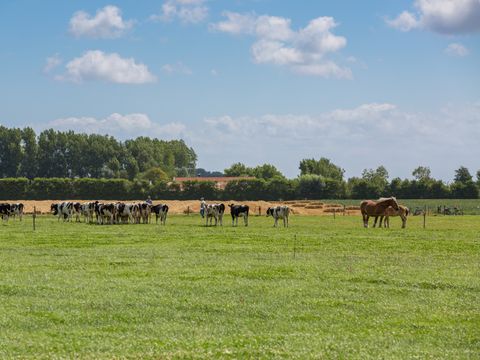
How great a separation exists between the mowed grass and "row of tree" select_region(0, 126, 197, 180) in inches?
4964

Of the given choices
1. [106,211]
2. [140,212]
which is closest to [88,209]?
[106,211]

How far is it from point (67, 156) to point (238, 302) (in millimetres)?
148550

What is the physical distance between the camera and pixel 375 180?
115 m

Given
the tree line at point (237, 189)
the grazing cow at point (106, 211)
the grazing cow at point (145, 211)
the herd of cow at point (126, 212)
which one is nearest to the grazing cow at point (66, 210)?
the herd of cow at point (126, 212)

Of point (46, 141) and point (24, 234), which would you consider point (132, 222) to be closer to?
point (24, 234)

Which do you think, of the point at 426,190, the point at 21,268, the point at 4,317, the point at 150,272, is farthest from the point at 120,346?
the point at 426,190

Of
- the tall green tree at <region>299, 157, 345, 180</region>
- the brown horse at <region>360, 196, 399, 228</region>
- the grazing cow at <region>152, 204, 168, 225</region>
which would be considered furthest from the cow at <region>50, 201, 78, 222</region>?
the tall green tree at <region>299, 157, 345, 180</region>

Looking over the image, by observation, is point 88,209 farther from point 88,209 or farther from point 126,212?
point 126,212

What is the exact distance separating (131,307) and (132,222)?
37.8 metres

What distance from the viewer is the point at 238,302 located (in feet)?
54.4

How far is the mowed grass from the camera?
12.5 m

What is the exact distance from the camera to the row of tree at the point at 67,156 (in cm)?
15638

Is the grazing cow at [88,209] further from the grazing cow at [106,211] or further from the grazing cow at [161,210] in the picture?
the grazing cow at [161,210]

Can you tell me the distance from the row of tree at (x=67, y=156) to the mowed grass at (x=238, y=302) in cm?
12608
